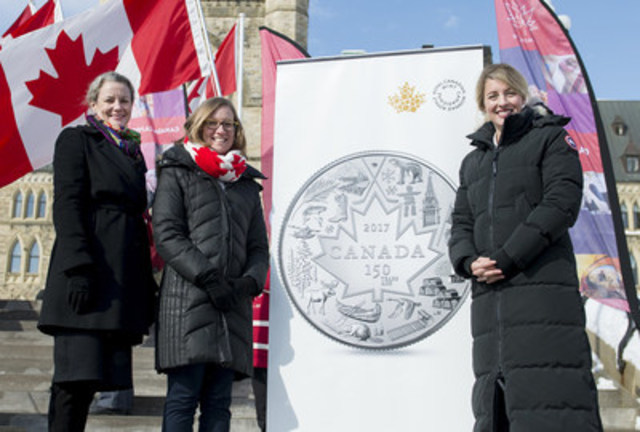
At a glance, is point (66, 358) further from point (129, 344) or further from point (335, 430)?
point (335, 430)

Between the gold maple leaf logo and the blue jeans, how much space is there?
1.56m

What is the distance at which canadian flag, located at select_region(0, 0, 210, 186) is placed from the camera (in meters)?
5.25

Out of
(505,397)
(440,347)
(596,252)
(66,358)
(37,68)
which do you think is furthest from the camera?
(37,68)

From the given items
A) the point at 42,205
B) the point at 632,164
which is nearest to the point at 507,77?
the point at 42,205

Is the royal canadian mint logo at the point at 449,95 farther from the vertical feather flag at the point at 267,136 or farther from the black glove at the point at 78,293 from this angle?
the black glove at the point at 78,293

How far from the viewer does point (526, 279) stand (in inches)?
107

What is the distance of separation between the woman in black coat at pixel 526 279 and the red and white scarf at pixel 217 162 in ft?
3.32

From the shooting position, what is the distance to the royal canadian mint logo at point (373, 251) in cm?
345

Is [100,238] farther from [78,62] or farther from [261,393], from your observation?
[78,62]

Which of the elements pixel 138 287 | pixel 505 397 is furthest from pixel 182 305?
pixel 505 397

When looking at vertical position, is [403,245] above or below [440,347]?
above

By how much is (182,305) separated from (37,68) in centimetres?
321

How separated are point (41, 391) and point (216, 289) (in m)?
3.10

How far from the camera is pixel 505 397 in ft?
8.73
